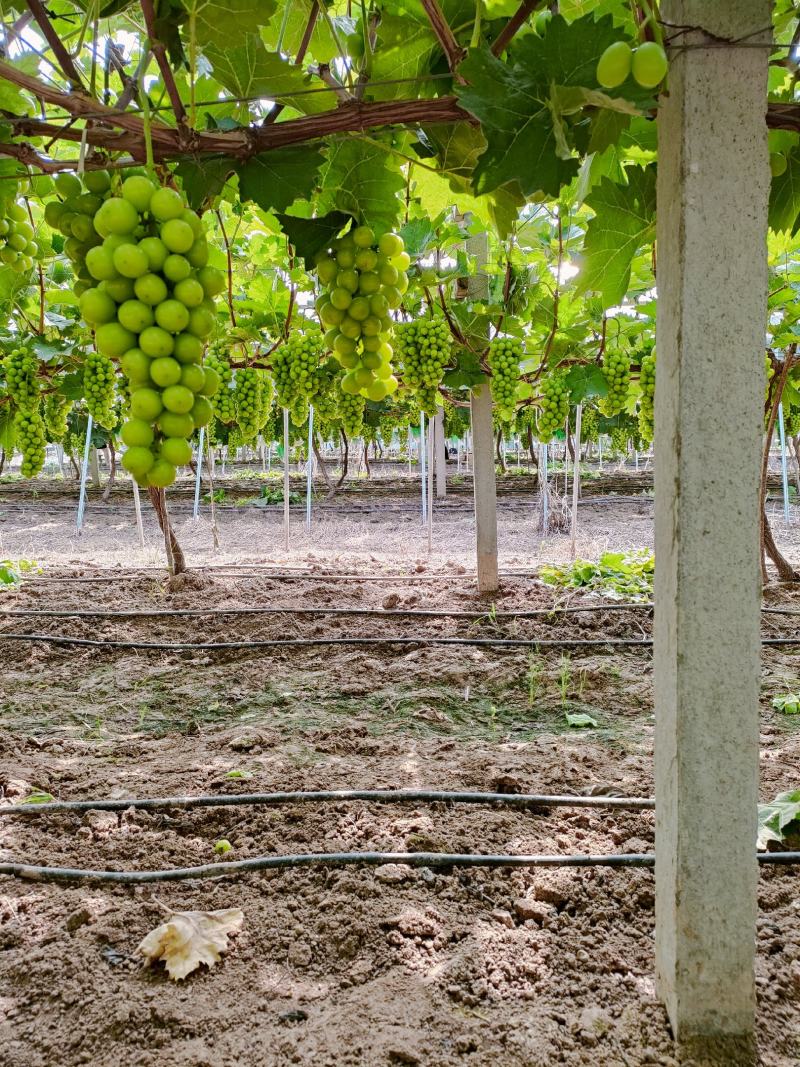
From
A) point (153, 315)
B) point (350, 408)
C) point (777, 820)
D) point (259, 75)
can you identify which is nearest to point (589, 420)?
point (350, 408)

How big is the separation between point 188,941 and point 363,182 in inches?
81.3

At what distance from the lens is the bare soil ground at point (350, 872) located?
159 cm

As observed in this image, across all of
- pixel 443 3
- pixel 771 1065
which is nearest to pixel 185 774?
pixel 771 1065

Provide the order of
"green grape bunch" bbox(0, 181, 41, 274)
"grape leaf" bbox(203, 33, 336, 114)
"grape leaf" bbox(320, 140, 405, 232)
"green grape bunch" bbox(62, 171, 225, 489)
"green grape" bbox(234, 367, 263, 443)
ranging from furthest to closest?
"green grape" bbox(234, 367, 263, 443) → "green grape bunch" bbox(0, 181, 41, 274) → "grape leaf" bbox(320, 140, 405, 232) → "grape leaf" bbox(203, 33, 336, 114) → "green grape bunch" bbox(62, 171, 225, 489)

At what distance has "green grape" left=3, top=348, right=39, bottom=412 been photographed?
558 cm

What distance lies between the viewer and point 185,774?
308 centimetres

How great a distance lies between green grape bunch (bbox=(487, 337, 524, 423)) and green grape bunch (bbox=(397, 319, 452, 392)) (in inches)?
22.7

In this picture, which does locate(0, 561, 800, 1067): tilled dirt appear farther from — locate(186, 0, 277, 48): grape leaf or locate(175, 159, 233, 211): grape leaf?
locate(186, 0, 277, 48): grape leaf

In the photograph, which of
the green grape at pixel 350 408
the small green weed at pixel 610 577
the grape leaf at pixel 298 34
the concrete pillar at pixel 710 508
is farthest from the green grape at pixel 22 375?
the concrete pillar at pixel 710 508

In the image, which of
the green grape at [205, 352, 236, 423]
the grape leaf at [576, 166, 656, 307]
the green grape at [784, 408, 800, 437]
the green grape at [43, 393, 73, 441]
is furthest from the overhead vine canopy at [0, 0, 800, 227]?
the green grape at [784, 408, 800, 437]

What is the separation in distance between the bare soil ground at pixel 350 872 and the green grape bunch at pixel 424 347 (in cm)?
193

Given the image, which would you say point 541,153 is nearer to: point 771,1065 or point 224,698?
point 771,1065

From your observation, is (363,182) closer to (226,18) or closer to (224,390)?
(226,18)

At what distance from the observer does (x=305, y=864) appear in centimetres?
226
